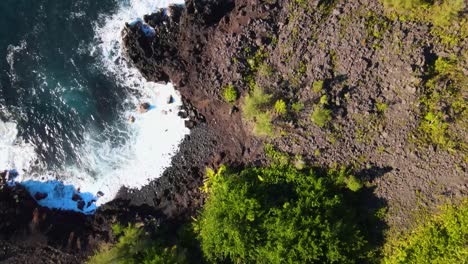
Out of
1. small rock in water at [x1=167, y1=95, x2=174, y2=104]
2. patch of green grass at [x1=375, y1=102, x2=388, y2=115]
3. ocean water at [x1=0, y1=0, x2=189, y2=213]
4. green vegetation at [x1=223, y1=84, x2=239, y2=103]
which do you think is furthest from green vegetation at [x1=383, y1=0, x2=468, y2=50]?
ocean water at [x1=0, y1=0, x2=189, y2=213]

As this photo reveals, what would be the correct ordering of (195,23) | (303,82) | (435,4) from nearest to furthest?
(435,4), (303,82), (195,23)

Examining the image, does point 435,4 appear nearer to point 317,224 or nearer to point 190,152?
point 317,224

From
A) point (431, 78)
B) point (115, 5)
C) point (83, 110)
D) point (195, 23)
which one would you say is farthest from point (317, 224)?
point (115, 5)

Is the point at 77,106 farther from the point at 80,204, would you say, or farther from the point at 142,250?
the point at 142,250

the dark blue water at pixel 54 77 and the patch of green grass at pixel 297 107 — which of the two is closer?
the patch of green grass at pixel 297 107

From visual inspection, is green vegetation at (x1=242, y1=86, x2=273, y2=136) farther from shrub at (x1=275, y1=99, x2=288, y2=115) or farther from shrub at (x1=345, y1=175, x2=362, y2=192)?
shrub at (x1=345, y1=175, x2=362, y2=192)

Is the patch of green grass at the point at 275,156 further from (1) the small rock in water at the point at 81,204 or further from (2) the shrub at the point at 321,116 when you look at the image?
(1) the small rock in water at the point at 81,204

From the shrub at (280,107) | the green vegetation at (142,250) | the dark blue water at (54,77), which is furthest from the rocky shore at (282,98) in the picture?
the dark blue water at (54,77)
